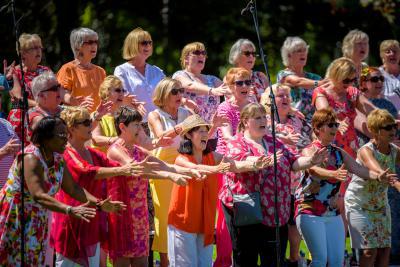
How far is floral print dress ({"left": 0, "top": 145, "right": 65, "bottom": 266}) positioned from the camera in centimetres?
977

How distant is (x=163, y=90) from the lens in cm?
1197

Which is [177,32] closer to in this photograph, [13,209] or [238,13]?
[238,13]

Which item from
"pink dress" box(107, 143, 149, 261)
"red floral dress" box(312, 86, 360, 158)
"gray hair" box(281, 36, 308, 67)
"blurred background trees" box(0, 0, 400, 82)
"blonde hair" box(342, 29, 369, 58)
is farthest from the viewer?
"blurred background trees" box(0, 0, 400, 82)

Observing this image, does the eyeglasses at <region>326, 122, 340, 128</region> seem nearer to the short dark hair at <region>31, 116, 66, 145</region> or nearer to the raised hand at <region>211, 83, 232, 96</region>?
the raised hand at <region>211, 83, 232, 96</region>

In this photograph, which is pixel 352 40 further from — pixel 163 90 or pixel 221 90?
pixel 163 90

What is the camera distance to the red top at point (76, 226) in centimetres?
1045

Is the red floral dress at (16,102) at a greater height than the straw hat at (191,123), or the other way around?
the red floral dress at (16,102)

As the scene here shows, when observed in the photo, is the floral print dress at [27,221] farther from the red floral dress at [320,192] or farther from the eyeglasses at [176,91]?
the red floral dress at [320,192]

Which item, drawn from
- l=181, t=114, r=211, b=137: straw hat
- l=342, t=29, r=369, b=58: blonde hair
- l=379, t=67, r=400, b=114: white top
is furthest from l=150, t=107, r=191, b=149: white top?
l=379, t=67, r=400, b=114: white top

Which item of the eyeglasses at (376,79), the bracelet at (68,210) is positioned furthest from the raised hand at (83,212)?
the eyeglasses at (376,79)

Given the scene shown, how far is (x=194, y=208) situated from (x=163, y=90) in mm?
1425

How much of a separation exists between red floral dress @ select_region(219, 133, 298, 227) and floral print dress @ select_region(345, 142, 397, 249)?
38.8 inches

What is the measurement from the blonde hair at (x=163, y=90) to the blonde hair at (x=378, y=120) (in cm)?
192

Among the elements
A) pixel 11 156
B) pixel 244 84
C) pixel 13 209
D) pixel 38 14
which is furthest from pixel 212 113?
pixel 38 14
